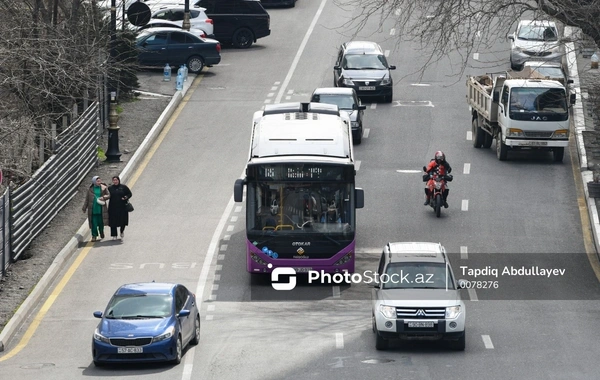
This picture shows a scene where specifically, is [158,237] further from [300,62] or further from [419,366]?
[300,62]

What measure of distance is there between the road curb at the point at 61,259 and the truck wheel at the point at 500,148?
10713mm

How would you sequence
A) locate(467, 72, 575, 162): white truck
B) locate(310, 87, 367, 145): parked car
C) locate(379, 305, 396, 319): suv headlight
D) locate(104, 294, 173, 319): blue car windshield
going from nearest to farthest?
locate(104, 294, 173, 319): blue car windshield < locate(379, 305, 396, 319): suv headlight < locate(467, 72, 575, 162): white truck < locate(310, 87, 367, 145): parked car

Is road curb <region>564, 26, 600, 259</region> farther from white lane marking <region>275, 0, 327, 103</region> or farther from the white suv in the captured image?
white lane marking <region>275, 0, 327, 103</region>

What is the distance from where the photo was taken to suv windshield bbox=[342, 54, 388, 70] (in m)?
45.7

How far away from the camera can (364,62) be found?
45.8 meters

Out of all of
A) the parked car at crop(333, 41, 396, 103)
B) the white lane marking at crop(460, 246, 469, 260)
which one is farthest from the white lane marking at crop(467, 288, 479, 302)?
the parked car at crop(333, 41, 396, 103)

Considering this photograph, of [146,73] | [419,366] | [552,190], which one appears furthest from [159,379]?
[146,73]

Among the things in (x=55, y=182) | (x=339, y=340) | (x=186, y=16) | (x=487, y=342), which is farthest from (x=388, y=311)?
(x=186, y=16)

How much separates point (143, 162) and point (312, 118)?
11.3m

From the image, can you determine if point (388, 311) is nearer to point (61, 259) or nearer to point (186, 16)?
point (61, 259)

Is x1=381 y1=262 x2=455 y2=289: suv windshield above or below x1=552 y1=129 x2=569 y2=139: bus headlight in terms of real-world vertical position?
above

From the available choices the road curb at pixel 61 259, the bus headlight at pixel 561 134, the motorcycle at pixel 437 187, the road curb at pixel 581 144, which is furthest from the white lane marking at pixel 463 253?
the bus headlight at pixel 561 134

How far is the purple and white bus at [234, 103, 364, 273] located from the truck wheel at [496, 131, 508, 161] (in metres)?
12.7

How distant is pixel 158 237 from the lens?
99.9ft
